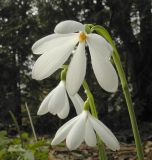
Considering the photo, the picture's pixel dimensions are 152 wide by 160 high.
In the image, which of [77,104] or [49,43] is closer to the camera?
[49,43]

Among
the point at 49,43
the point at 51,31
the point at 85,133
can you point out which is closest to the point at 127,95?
the point at 85,133

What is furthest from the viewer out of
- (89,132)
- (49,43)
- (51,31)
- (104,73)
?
(51,31)

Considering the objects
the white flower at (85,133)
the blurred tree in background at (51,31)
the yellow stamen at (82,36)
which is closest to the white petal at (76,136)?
the white flower at (85,133)

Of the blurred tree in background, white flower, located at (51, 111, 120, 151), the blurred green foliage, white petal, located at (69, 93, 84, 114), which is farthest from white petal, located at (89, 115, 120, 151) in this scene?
the blurred tree in background

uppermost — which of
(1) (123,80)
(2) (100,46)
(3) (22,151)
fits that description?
(2) (100,46)

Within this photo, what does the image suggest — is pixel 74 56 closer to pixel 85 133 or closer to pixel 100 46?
pixel 100 46

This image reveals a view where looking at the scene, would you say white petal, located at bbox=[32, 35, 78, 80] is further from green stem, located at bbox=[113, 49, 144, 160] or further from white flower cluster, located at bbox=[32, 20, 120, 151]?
green stem, located at bbox=[113, 49, 144, 160]
